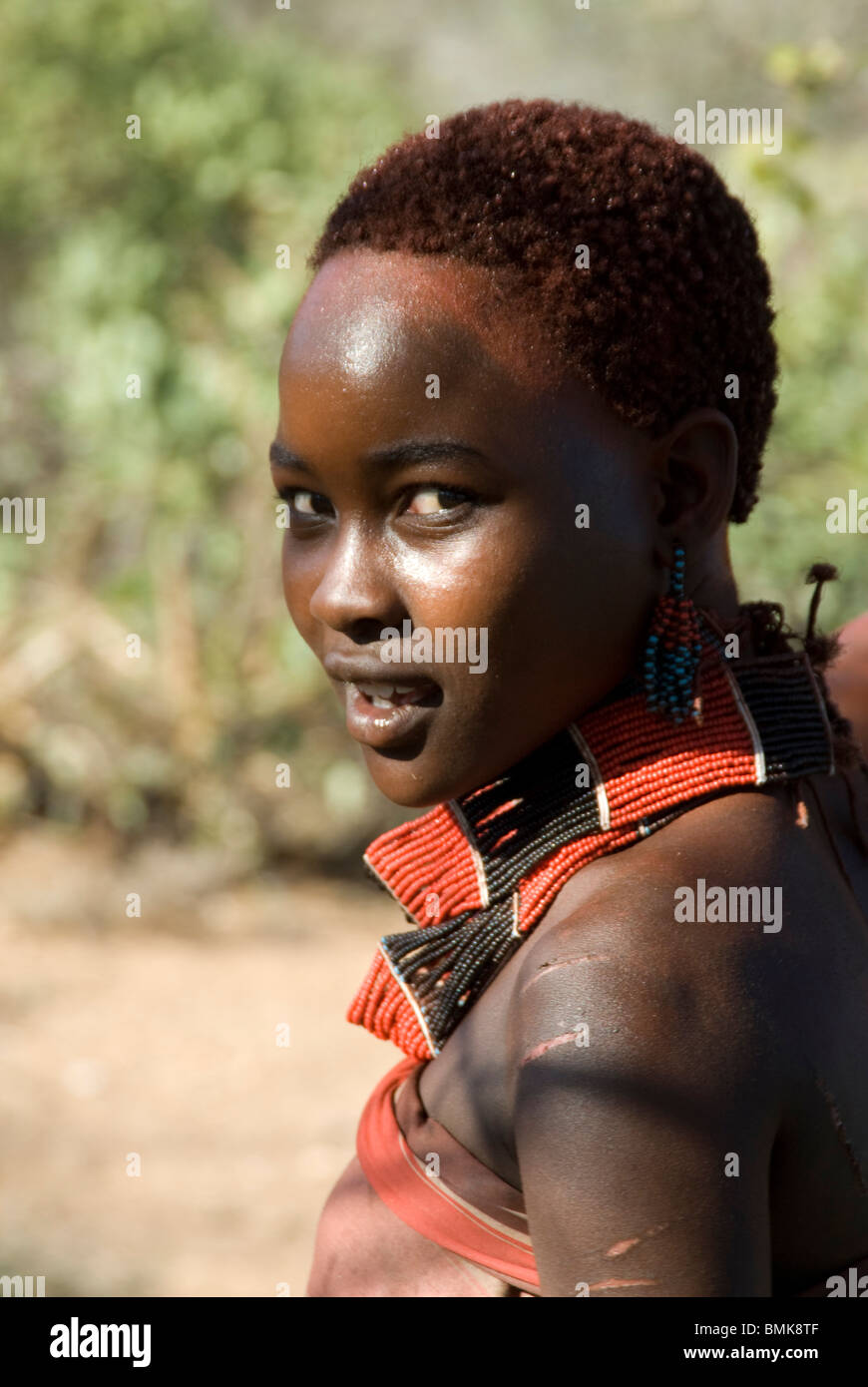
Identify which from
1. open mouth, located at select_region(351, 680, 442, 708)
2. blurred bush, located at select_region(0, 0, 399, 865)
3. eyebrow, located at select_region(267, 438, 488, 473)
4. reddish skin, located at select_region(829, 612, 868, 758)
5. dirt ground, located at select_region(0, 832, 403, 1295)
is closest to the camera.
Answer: eyebrow, located at select_region(267, 438, 488, 473)

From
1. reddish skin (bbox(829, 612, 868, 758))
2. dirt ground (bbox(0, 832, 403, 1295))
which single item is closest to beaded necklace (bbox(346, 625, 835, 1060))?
reddish skin (bbox(829, 612, 868, 758))

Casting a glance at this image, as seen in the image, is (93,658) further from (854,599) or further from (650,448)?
(650,448)

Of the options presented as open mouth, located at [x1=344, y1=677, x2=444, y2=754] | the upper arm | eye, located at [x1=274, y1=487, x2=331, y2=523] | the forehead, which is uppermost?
the forehead

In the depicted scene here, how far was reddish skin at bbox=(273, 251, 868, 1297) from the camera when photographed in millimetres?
1395

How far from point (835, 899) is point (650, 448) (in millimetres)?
516

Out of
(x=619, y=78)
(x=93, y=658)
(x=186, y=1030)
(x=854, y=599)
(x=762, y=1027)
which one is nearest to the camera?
(x=762, y=1027)

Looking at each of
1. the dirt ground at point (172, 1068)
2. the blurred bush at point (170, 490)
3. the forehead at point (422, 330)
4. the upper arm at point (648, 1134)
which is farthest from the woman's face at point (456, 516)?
the blurred bush at point (170, 490)

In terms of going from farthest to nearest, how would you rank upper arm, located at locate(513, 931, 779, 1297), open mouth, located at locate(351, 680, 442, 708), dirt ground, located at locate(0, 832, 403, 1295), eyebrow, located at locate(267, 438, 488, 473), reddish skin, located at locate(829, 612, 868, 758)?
dirt ground, located at locate(0, 832, 403, 1295)
reddish skin, located at locate(829, 612, 868, 758)
open mouth, located at locate(351, 680, 442, 708)
eyebrow, located at locate(267, 438, 488, 473)
upper arm, located at locate(513, 931, 779, 1297)

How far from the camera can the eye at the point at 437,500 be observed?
5.11 feet

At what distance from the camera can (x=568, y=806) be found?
1.65 metres

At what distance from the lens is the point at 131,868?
6.45 metres

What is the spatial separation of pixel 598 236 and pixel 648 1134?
897mm

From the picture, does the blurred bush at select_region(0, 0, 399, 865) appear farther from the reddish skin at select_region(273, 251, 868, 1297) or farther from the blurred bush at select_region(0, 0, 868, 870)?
the reddish skin at select_region(273, 251, 868, 1297)
